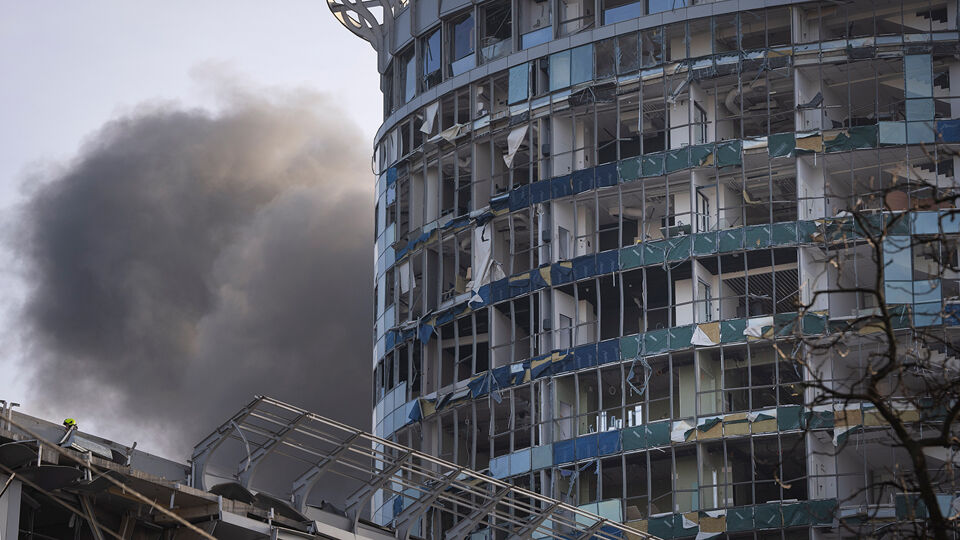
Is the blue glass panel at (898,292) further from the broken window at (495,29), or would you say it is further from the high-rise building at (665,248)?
the broken window at (495,29)

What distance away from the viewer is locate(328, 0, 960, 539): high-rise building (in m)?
63.9

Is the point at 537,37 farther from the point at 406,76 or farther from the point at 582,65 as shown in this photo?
the point at 406,76

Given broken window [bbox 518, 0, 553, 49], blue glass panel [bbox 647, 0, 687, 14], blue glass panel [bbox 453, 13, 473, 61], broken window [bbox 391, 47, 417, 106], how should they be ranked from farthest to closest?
broken window [bbox 391, 47, 417, 106] < blue glass panel [bbox 453, 13, 473, 61] < broken window [bbox 518, 0, 553, 49] < blue glass panel [bbox 647, 0, 687, 14]

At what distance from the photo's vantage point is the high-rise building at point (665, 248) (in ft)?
210

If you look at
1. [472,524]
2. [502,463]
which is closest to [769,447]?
[502,463]

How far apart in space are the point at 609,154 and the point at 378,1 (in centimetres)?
1763

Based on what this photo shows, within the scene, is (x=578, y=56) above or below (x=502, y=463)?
above

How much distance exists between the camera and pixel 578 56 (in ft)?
237

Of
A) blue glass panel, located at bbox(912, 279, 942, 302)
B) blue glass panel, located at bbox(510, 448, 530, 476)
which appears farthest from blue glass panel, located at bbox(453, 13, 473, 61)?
blue glass panel, located at bbox(912, 279, 942, 302)

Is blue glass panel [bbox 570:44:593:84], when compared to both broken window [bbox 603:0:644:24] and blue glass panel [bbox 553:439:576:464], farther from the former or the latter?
blue glass panel [bbox 553:439:576:464]

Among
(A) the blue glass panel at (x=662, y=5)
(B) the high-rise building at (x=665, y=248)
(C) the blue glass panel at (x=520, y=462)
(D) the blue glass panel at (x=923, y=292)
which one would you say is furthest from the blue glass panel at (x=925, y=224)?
(C) the blue glass panel at (x=520, y=462)

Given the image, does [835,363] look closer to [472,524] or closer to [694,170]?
[694,170]

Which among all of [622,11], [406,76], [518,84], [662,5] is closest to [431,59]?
[406,76]

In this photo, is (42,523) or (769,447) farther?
(769,447)
